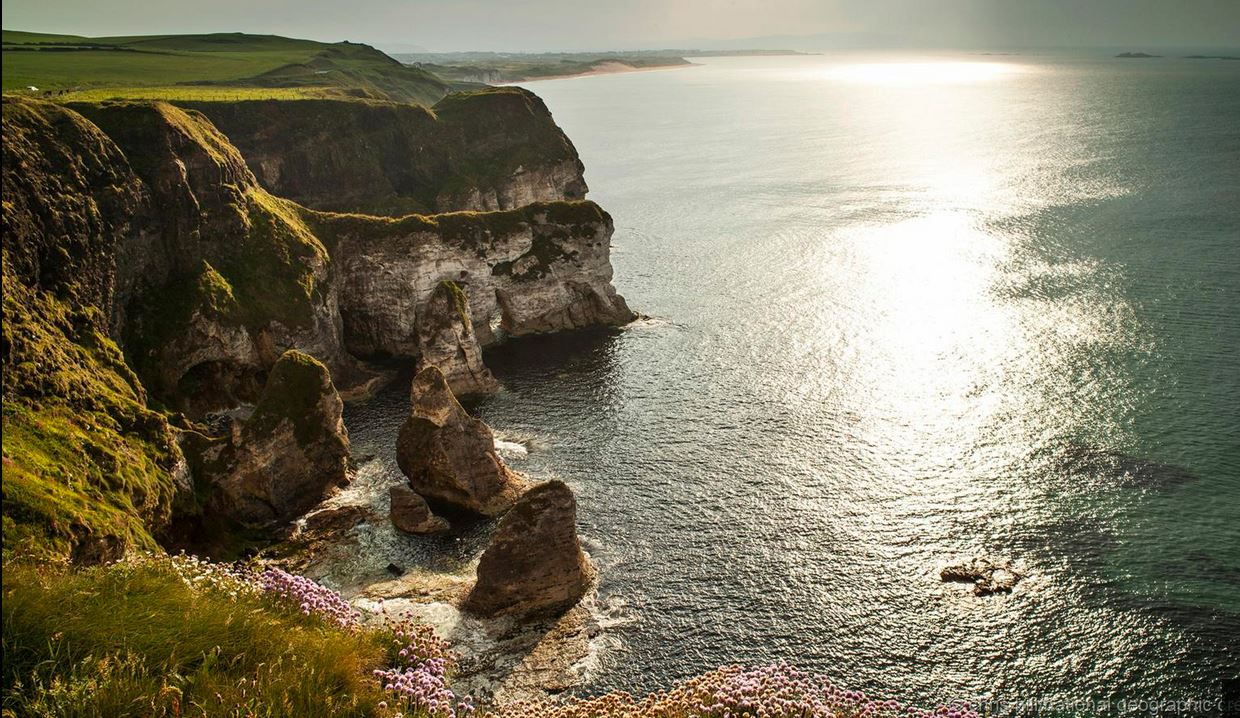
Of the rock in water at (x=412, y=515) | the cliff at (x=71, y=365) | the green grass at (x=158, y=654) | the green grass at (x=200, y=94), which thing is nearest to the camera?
the green grass at (x=158, y=654)

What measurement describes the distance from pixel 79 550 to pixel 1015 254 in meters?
100.0

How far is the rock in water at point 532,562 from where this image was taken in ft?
129

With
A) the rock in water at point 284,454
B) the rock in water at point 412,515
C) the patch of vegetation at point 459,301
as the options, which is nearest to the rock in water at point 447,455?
the rock in water at point 412,515

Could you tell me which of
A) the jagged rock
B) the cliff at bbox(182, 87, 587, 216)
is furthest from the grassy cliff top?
the jagged rock

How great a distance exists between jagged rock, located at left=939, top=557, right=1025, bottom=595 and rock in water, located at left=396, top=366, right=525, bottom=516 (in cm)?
2495

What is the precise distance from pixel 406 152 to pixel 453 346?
166 feet

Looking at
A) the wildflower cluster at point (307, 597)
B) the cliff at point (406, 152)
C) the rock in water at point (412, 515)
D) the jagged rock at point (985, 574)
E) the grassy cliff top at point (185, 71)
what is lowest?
the jagged rock at point (985, 574)

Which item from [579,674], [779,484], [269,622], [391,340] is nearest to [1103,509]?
[779,484]

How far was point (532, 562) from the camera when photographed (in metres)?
39.7

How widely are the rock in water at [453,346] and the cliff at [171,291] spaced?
232mm

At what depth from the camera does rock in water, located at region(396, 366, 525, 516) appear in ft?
160

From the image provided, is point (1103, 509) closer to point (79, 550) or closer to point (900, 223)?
point (79, 550)

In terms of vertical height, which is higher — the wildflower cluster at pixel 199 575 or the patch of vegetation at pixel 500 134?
the patch of vegetation at pixel 500 134

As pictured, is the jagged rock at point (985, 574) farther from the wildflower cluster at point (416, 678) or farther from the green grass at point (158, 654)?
the green grass at point (158, 654)
